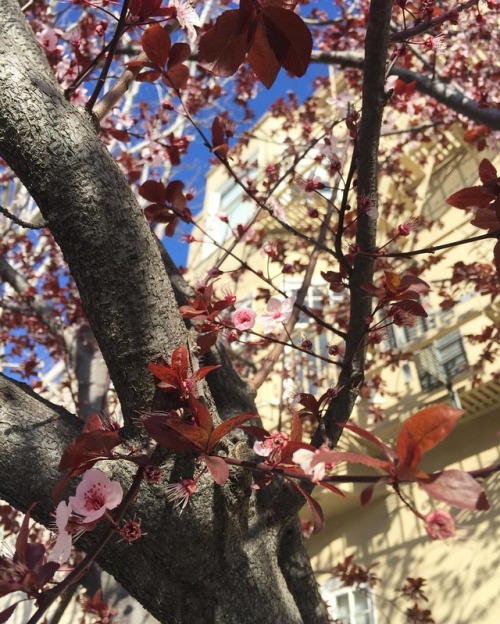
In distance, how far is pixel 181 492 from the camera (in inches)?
48.2

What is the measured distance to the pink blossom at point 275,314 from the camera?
1729 millimetres

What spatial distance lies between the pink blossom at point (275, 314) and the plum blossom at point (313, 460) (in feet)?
2.79

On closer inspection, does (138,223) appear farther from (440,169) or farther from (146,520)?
(440,169)

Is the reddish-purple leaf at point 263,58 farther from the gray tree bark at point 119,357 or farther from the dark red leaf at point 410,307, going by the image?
the dark red leaf at point 410,307

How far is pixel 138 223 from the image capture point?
1.39m

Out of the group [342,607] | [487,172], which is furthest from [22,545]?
[342,607]

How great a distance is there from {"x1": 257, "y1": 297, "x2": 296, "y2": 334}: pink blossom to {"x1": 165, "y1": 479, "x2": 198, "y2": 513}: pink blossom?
0.62 m

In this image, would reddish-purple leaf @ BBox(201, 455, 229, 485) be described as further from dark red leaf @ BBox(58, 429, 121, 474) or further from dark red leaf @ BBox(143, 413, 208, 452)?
dark red leaf @ BBox(58, 429, 121, 474)

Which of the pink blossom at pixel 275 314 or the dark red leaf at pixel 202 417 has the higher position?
the pink blossom at pixel 275 314

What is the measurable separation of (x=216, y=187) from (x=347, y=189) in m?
13.7

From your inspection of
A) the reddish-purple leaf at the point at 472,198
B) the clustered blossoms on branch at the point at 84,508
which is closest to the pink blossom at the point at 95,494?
the clustered blossoms on branch at the point at 84,508

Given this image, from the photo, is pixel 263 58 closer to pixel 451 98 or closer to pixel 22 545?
pixel 22 545

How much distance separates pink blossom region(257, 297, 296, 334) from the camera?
173 cm

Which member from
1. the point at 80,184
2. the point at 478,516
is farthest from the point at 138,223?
the point at 478,516
